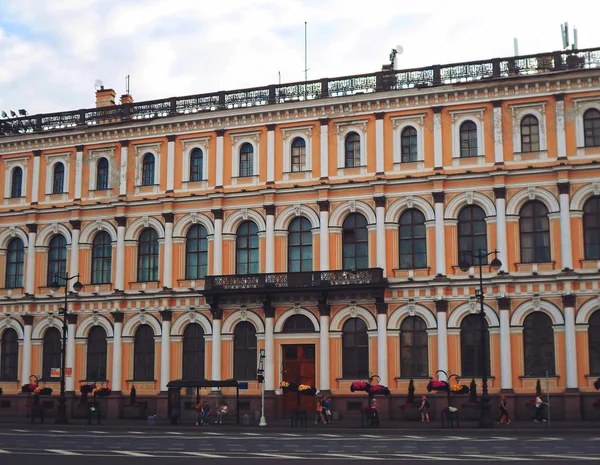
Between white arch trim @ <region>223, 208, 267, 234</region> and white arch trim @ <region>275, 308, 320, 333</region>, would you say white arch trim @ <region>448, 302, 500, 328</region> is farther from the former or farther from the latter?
white arch trim @ <region>223, 208, 267, 234</region>

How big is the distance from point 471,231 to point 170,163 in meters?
19.9

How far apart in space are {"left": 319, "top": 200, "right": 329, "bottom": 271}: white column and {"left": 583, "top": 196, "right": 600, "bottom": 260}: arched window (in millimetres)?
14627

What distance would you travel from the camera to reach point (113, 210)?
5966 cm

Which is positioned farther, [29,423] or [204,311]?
[204,311]

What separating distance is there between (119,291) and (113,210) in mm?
5526

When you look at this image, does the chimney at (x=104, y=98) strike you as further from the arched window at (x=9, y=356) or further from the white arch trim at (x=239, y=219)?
the arched window at (x=9, y=356)

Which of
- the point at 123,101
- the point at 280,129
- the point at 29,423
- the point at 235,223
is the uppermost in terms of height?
the point at 123,101

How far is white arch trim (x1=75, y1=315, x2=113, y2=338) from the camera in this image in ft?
192

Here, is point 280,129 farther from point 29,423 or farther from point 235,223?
point 29,423

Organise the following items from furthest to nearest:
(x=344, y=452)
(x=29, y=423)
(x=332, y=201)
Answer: (x=332, y=201) < (x=29, y=423) < (x=344, y=452)

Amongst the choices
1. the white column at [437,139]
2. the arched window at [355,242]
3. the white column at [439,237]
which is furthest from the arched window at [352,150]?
the white column at [439,237]

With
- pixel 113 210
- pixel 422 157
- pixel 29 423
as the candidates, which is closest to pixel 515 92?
pixel 422 157

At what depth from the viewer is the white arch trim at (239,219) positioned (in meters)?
56.1

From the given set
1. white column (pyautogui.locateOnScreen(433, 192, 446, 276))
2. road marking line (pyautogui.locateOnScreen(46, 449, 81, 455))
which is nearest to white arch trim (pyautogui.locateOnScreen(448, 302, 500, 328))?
white column (pyautogui.locateOnScreen(433, 192, 446, 276))
